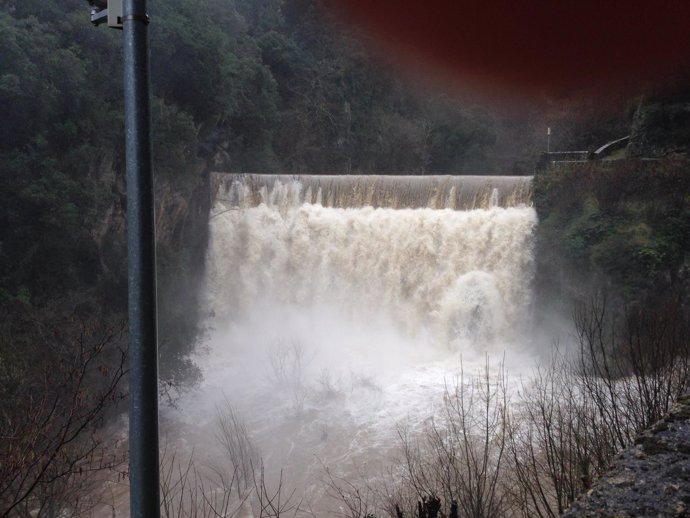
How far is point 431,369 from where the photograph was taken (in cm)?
1603

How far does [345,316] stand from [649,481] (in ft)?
58.5

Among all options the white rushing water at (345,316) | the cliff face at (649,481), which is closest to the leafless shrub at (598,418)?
the cliff face at (649,481)

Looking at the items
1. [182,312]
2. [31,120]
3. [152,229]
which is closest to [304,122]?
[182,312]

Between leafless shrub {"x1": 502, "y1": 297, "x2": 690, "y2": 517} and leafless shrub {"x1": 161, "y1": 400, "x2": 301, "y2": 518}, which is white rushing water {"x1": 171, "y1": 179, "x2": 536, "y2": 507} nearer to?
leafless shrub {"x1": 161, "y1": 400, "x2": 301, "y2": 518}

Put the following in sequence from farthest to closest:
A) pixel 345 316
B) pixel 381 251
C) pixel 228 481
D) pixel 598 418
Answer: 1. pixel 345 316
2. pixel 381 251
3. pixel 228 481
4. pixel 598 418

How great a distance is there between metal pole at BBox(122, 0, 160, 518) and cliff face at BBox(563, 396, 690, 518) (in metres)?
1.34

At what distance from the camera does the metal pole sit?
179 centimetres

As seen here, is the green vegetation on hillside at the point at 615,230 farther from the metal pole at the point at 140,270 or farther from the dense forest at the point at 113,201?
the metal pole at the point at 140,270

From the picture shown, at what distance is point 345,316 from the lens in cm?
1956

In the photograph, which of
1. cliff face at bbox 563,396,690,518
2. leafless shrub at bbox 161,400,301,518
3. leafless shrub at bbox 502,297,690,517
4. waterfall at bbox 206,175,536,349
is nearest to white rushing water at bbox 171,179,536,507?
waterfall at bbox 206,175,536,349

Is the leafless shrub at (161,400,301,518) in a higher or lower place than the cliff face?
lower

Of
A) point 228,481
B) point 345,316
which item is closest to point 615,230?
point 345,316

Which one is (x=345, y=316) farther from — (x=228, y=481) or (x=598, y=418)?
(x=598, y=418)

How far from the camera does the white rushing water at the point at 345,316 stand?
44.0ft
